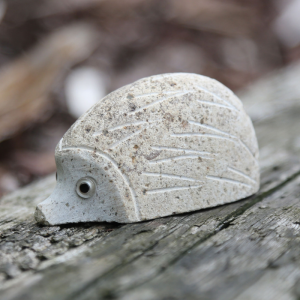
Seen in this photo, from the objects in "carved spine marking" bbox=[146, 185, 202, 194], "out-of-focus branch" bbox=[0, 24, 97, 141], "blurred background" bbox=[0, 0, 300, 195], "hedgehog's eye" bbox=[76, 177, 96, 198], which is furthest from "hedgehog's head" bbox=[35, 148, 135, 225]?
"out-of-focus branch" bbox=[0, 24, 97, 141]

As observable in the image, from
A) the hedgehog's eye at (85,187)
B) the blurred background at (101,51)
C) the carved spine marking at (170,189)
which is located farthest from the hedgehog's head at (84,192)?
the blurred background at (101,51)

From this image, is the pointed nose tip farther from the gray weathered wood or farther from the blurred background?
the blurred background

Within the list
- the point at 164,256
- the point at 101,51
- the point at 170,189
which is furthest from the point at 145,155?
the point at 101,51

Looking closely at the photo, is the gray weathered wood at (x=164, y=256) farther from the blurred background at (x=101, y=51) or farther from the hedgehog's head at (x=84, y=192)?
the blurred background at (x=101, y=51)

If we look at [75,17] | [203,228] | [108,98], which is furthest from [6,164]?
[75,17]

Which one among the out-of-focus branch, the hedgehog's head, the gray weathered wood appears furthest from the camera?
the out-of-focus branch

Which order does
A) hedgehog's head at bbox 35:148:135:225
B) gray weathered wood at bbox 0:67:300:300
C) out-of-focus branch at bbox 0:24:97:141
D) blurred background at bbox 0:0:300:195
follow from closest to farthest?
1. gray weathered wood at bbox 0:67:300:300
2. hedgehog's head at bbox 35:148:135:225
3. out-of-focus branch at bbox 0:24:97:141
4. blurred background at bbox 0:0:300:195

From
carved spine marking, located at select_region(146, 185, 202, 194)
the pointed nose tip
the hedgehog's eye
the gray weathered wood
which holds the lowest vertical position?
the gray weathered wood
